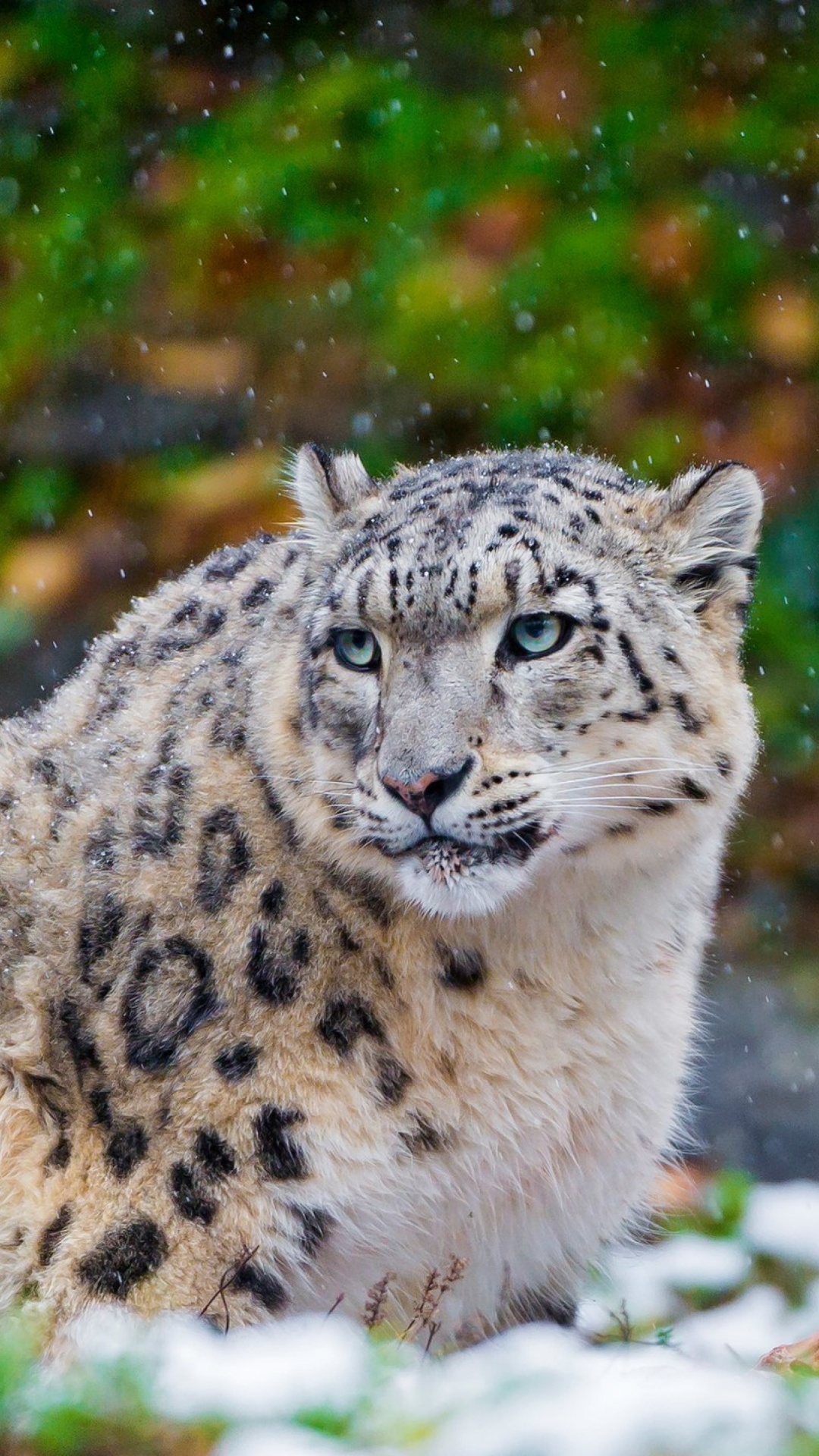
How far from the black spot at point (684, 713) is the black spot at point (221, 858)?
88 cm

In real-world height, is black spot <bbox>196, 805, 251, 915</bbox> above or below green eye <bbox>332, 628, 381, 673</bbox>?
below

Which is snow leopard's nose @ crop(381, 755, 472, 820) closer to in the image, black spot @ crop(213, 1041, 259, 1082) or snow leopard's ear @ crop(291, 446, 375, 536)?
black spot @ crop(213, 1041, 259, 1082)

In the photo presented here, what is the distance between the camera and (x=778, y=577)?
8.45 meters

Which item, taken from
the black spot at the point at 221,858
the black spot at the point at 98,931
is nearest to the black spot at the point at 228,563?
the black spot at the point at 221,858

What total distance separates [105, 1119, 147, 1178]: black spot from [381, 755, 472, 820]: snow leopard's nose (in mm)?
850

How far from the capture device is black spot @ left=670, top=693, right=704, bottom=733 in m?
3.53

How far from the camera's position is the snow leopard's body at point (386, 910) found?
340cm

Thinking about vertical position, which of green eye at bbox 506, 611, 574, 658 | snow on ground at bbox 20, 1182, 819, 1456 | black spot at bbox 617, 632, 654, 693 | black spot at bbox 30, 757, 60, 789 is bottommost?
snow on ground at bbox 20, 1182, 819, 1456

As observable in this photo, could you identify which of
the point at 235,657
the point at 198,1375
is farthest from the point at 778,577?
the point at 198,1375

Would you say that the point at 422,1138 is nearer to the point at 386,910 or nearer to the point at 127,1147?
the point at 386,910

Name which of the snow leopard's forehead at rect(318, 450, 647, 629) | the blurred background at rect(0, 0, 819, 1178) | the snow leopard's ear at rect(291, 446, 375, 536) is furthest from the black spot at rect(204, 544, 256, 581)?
the blurred background at rect(0, 0, 819, 1178)

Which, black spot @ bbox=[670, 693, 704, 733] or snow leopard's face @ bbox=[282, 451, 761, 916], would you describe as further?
black spot @ bbox=[670, 693, 704, 733]

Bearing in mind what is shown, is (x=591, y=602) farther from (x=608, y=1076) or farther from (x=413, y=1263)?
(x=413, y=1263)

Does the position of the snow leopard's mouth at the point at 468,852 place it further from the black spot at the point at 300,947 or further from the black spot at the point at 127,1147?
the black spot at the point at 127,1147
